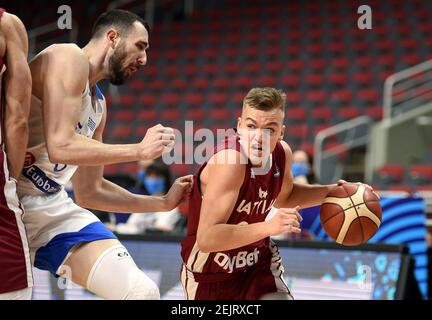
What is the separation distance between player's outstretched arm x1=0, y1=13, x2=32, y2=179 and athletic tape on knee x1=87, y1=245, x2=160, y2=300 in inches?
22.3

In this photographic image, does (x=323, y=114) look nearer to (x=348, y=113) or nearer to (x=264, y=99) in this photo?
(x=348, y=113)

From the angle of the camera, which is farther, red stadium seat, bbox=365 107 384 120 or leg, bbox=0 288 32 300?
red stadium seat, bbox=365 107 384 120

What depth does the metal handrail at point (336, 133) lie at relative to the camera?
971 cm

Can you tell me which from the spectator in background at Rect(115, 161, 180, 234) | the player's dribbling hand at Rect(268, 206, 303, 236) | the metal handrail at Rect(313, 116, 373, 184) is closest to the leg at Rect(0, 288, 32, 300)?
the player's dribbling hand at Rect(268, 206, 303, 236)

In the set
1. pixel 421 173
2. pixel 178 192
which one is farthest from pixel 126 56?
pixel 421 173

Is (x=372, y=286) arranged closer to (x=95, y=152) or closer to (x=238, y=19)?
(x=95, y=152)

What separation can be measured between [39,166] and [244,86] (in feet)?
31.6

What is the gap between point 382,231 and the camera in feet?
17.3

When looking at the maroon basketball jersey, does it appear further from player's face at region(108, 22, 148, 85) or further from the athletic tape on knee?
player's face at region(108, 22, 148, 85)

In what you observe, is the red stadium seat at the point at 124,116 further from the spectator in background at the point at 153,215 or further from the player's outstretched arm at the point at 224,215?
the player's outstretched arm at the point at 224,215

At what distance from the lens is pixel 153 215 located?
19.1ft

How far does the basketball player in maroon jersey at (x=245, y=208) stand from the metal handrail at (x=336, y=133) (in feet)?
21.6

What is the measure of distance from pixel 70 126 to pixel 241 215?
82 centimetres

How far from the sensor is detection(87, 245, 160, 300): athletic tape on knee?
259 centimetres
